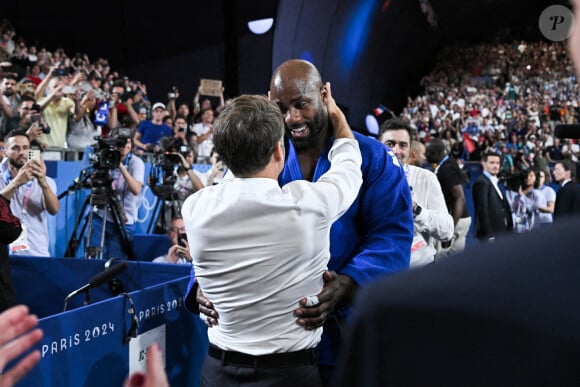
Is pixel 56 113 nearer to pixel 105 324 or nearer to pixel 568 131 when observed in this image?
pixel 105 324

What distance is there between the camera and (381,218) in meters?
1.84

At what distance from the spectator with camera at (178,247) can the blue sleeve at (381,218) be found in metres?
2.02

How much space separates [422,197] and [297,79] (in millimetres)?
1902

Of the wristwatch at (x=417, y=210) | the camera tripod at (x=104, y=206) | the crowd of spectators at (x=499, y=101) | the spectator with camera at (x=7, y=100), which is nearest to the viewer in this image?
the wristwatch at (x=417, y=210)

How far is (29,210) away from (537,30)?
24158mm

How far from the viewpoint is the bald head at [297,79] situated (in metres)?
1.81

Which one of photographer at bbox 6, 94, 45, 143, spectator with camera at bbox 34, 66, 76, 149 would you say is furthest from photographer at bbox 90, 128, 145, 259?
spectator with camera at bbox 34, 66, 76, 149

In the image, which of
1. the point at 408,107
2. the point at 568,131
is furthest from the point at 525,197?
the point at 408,107

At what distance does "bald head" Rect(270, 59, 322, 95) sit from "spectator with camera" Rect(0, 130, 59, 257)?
2646mm

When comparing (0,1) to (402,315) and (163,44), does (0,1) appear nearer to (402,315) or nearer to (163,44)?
(163,44)

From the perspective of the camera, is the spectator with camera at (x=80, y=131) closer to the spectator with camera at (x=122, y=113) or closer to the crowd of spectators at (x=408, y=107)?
the crowd of spectators at (x=408, y=107)

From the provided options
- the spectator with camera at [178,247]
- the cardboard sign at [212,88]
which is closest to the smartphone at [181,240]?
the spectator with camera at [178,247]

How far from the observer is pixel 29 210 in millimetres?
4246

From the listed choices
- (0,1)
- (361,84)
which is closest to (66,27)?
(0,1)
